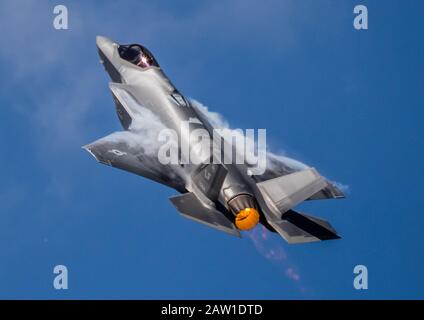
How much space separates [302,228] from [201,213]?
4061mm

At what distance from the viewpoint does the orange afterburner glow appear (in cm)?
2989

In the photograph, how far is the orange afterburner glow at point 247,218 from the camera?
2989cm

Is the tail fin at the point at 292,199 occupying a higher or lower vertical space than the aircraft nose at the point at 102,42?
lower

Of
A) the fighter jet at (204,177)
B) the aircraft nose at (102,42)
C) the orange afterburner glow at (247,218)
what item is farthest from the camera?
the aircraft nose at (102,42)

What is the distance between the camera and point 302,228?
1216 inches

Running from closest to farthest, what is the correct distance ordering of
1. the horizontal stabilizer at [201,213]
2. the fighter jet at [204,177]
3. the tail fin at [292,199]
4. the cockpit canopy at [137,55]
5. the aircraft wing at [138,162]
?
→ the horizontal stabilizer at [201,213], the tail fin at [292,199], the fighter jet at [204,177], the aircraft wing at [138,162], the cockpit canopy at [137,55]

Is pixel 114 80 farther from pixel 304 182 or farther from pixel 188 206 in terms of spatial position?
pixel 304 182

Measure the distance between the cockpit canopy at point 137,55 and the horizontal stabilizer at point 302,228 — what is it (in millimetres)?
10906

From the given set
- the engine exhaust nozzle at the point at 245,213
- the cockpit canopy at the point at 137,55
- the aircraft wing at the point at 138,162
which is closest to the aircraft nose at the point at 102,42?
the cockpit canopy at the point at 137,55

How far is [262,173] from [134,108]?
6744mm

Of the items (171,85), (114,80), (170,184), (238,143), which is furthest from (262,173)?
(114,80)

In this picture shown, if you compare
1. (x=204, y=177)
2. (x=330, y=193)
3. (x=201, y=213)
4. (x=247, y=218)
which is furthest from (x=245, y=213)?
(x=330, y=193)

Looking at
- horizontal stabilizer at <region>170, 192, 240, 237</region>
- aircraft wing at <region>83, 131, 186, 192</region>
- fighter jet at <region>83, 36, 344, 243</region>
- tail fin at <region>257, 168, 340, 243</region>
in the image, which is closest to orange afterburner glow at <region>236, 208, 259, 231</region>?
fighter jet at <region>83, 36, 344, 243</region>

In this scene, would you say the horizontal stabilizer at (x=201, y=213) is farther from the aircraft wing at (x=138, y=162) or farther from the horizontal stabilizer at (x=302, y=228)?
the horizontal stabilizer at (x=302, y=228)
